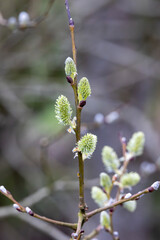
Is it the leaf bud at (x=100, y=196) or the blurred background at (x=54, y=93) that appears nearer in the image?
the leaf bud at (x=100, y=196)

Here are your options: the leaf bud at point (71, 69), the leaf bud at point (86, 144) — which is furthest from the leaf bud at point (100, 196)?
the leaf bud at point (71, 69)

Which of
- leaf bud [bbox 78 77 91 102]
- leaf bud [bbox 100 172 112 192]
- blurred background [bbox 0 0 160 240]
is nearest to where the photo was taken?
leaf bud [bbox 78 77 91 102]

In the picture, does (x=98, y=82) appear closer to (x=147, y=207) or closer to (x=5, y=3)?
(x=5, y=3)

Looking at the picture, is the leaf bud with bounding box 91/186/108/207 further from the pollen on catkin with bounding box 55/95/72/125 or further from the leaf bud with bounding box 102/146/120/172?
the pollen on catkin with bounding box 55/95/72/125

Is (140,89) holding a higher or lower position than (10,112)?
higher

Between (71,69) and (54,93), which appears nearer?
(71,69)

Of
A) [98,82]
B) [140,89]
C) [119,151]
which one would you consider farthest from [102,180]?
[140,89]

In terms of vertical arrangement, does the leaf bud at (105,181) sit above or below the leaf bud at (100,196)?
above

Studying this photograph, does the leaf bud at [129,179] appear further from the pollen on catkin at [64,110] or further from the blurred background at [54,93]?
the blurred background at [54,93]

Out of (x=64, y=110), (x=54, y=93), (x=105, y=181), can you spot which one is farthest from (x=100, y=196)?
(x=54, y=93)

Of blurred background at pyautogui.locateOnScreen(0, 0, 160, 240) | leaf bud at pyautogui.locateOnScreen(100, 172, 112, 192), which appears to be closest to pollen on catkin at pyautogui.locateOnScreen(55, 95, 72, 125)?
leaf bud at pyautogui.locateOnScreen(100, 172, 112, 192)

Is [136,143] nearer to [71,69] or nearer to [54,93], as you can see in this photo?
[71,69]
